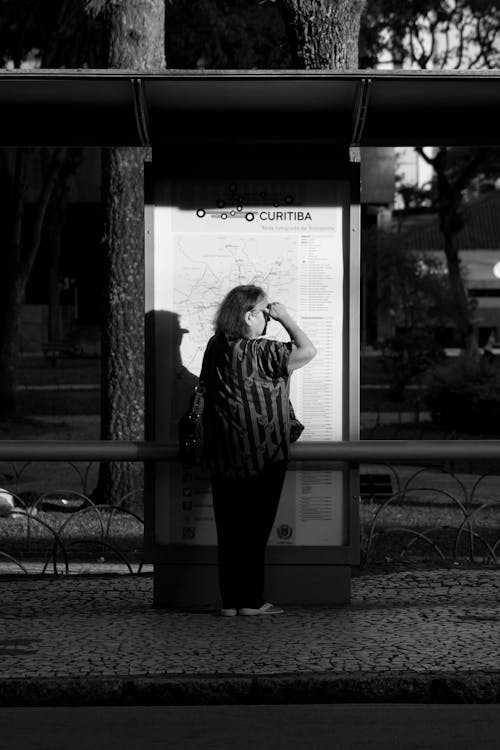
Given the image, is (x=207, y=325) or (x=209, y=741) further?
(x=207, y=325)

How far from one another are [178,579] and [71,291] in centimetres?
6809

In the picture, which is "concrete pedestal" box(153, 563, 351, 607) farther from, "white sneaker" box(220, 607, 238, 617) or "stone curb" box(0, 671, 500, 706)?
"stone curb" box(0, 671, 500, 706)

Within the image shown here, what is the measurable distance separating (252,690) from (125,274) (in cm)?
732

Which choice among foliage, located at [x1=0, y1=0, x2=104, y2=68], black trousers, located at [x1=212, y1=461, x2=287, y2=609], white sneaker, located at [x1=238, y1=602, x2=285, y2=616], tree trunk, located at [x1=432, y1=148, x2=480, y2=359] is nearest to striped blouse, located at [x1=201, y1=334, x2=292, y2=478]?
black trousers, located at [x1=212, y1=461, x2=287, y2=609]

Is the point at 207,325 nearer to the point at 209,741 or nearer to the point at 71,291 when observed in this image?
the point at 209,741

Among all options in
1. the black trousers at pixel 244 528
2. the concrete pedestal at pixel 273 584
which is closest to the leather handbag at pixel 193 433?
the black trousers at pixel 244 528

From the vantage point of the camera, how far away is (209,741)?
550 centimetres

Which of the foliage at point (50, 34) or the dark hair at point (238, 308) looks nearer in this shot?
the dark hair at point (238, 308)

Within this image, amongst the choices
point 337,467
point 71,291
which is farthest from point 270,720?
point 71,291

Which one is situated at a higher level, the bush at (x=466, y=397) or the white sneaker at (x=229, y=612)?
the bush at (x=466, y=397)

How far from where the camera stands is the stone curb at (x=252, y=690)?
6.06m

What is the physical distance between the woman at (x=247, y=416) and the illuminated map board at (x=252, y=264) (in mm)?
418

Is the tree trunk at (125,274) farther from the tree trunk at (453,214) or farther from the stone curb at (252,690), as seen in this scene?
the tree trunk at (453,214)

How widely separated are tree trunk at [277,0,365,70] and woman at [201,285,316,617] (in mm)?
3641
